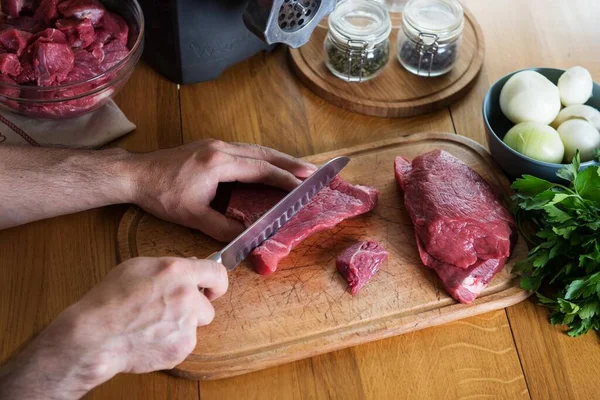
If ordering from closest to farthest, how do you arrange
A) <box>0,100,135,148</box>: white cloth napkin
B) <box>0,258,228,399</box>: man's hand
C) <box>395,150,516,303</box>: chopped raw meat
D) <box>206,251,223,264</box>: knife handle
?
<box>0,258,228,399</box>: man's hand < <box>206,251,223,264</box>: knife handle < <box>395,150,516,303</box>: chopped raw meat < <box>0,100,135,148</box>: white cloth napkin

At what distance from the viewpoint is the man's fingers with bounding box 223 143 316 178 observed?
176 cm

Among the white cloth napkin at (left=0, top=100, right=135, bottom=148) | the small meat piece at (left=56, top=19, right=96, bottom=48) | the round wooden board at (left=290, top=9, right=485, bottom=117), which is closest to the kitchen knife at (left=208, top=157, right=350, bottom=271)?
the round wooden board at (left=290, top=9, right=485, bottom=117)

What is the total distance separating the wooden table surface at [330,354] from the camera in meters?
→ 1.53

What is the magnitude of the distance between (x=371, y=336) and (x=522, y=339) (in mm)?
337

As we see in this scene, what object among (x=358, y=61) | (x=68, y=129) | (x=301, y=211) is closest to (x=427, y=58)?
(x=358, y=61)

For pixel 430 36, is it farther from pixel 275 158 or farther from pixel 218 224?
pixel 218 224

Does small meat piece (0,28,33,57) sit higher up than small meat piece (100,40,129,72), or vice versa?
small meat piece (0,28,33,57)

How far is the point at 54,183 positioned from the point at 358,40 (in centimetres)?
83

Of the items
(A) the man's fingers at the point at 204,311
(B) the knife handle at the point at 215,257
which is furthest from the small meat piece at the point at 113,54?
(A) the man's fingers at the point at 204,311

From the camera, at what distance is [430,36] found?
76.3 inches

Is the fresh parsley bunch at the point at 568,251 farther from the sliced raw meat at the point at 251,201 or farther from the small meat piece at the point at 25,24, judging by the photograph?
the small meat piece at the point at 25,24

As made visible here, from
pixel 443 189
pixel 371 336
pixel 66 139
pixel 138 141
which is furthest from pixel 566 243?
pixel 66 139

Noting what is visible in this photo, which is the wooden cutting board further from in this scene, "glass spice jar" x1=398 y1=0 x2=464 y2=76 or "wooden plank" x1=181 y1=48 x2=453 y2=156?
"glass spice jar" x1=398 y1=0 x2=464 y2=76

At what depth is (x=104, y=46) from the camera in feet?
5.96
